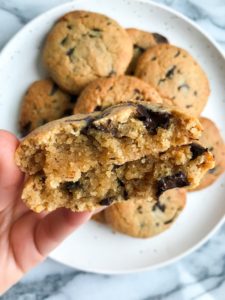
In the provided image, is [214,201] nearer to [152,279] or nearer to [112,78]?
[152,279]

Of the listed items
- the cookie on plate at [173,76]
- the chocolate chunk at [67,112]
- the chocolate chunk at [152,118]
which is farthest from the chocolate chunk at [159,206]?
the chocolate chunk at [152,118]

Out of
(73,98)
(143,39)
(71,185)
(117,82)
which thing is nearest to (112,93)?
(117,82)

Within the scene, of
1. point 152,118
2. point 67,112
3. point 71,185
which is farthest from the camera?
point 67,112

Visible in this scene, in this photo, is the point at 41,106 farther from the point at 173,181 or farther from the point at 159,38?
the point at 173,181

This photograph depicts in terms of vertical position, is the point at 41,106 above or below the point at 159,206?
above

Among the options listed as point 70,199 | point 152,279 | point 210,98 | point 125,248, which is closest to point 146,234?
point 125,248

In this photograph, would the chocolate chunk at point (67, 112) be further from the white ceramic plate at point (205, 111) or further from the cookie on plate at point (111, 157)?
the cookie on plate at point (111, 157)
